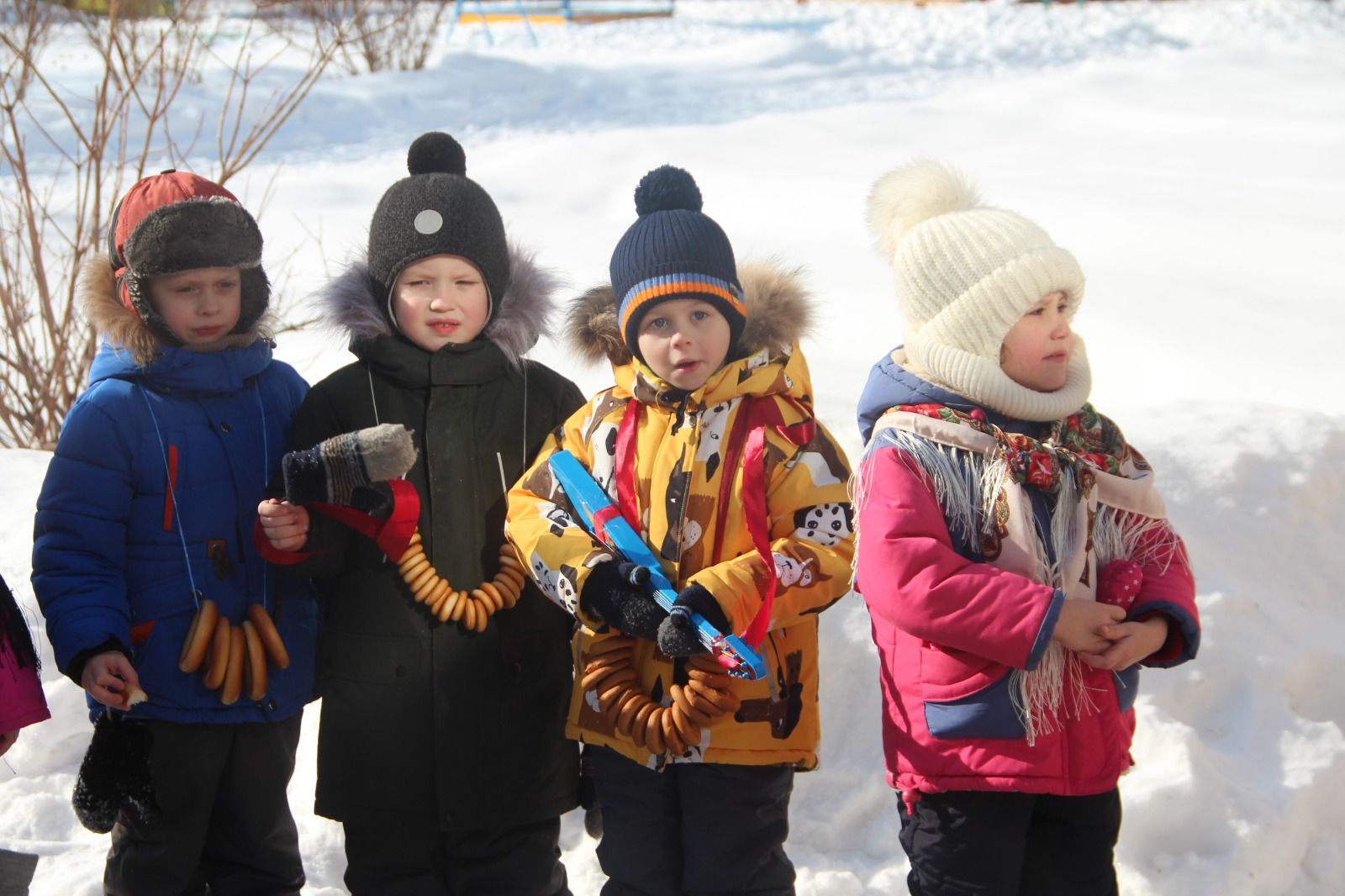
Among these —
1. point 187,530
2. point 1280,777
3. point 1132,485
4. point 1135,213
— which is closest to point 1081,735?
point 1132,485

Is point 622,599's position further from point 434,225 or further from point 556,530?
point 434,225

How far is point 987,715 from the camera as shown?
7.10 feet

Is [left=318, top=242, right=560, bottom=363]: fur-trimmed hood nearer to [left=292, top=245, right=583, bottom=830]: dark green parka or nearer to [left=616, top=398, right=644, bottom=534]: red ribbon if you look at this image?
[left=292, top=245, right=583, bottom=830]: dark green parka

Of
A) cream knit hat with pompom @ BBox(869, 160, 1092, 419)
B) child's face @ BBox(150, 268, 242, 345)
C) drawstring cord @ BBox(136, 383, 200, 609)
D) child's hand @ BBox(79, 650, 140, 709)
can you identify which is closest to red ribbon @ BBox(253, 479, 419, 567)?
drawstring cord @ BBox(136, 383, 200, 609)

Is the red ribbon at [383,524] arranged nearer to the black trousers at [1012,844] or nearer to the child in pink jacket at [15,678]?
the child in pink jacket at [15,678]

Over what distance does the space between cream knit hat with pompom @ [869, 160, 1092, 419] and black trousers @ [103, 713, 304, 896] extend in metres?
1.44

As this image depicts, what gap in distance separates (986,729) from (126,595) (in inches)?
61.9

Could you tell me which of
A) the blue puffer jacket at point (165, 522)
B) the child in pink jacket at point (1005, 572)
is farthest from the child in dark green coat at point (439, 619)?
the child in pink jacket at point (1005, 572)

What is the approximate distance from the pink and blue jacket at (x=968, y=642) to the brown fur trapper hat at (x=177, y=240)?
50.1 inches

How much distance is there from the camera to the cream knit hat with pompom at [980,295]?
222 cm

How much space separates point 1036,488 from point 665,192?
88 centimetres

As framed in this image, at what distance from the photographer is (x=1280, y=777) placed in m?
3.09

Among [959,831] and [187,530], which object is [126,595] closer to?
[187,530]

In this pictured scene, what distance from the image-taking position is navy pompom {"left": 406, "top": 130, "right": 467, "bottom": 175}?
268 cm
